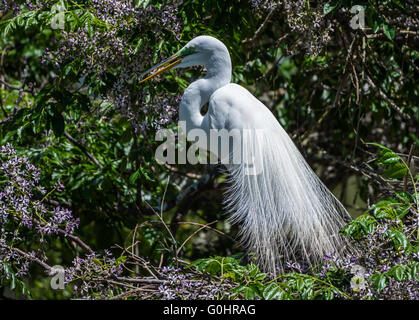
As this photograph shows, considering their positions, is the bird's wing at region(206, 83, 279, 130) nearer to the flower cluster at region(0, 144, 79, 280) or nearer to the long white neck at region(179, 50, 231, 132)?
the long white neck at region(179, 50, 231, 132)

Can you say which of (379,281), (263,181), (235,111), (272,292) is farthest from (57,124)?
(379,281)

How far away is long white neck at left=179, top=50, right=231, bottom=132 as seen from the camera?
8.57 ft

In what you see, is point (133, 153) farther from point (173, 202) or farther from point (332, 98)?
point (332, 98)

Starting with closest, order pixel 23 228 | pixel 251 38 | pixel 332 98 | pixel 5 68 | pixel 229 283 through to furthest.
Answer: pixel 229 283 → pixel 23 228 → pixel 251 38 → pixel 332 98 → pixel 5 68

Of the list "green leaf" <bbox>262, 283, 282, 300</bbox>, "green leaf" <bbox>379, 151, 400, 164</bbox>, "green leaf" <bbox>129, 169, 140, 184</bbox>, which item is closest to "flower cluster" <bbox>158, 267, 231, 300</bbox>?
"green leaf" <bbox>262, 283, 282, 300</bbox>

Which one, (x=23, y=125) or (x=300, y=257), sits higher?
(x=23, y=125)

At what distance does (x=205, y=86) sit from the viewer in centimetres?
265

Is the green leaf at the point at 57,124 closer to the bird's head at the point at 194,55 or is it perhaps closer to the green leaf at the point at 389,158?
the bird's head at the point at 194,55

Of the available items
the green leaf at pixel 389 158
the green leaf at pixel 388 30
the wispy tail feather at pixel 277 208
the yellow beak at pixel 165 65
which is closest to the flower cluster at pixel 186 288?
the wispy tail feather at pixel 277 208

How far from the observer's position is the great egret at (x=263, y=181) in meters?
2.56

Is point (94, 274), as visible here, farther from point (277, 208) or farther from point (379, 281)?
point (379, 281)

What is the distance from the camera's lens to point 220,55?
102 inches

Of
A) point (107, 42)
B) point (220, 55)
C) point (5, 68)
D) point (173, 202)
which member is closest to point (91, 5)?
point (107, 42)

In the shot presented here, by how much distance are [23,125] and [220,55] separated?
3.07 ft
